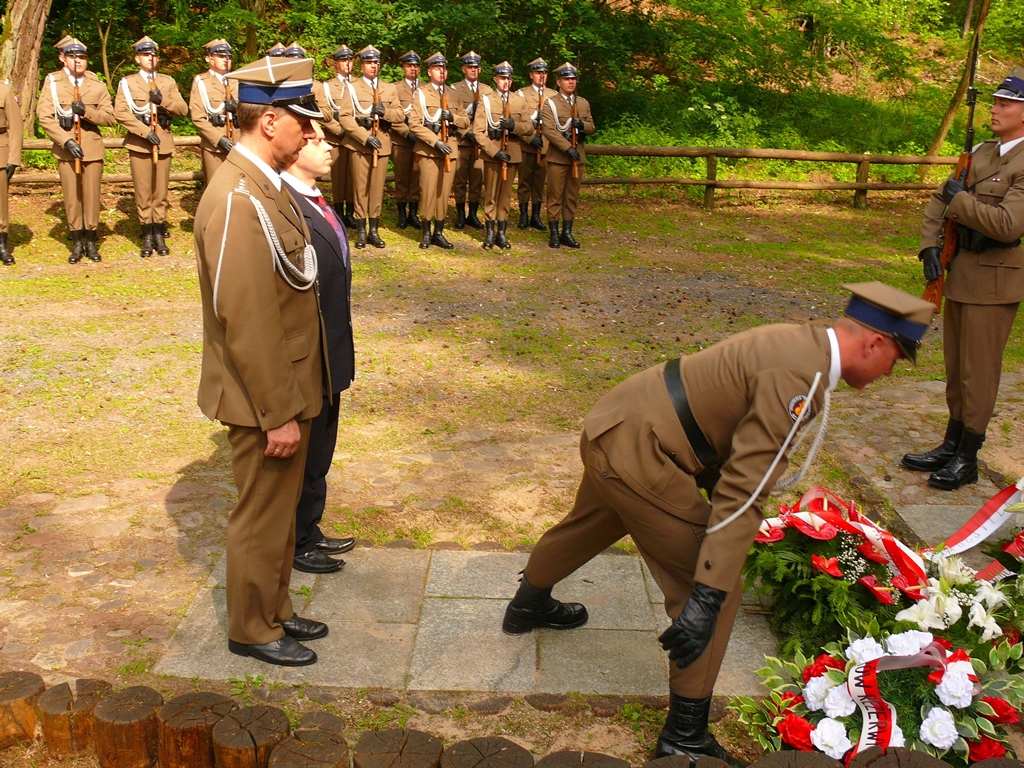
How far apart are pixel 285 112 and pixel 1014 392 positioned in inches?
242

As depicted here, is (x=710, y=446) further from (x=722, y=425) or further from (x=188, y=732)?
(x=188, y=732)

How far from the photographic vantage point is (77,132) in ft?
34.7

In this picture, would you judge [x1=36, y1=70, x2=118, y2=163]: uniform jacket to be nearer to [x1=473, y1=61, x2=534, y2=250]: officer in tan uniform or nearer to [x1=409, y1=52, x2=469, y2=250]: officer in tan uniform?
[x1=409, y1=52, x2=469, y2=250]: officer in tan uniform

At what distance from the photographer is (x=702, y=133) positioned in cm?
1795

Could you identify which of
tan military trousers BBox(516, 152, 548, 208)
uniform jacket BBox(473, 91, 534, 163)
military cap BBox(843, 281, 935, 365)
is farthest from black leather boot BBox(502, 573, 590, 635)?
tan military trousers BBox(516, 152, 548, 208)

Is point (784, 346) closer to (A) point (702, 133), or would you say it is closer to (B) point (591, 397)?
(B) point (591, 397)

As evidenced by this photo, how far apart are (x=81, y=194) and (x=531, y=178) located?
5459mm

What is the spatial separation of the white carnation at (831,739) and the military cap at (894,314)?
50.3 inches

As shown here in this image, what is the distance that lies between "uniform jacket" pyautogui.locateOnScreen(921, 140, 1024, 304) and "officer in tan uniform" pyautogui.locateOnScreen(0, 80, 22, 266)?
28.5 ft

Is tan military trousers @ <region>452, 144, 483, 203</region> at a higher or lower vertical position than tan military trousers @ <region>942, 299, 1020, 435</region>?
higher

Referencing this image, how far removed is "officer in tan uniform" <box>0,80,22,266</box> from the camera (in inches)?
399

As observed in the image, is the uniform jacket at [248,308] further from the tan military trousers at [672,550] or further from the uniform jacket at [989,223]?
the uniform jacket at [989,223]

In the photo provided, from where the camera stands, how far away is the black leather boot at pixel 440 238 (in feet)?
39.2

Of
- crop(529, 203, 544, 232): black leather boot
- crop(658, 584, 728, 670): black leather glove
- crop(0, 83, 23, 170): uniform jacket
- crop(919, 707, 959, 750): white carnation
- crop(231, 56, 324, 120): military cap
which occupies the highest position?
crop(231, 56, 324, 120): military cap
